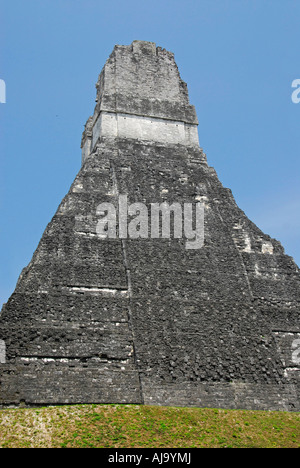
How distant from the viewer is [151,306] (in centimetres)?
1689

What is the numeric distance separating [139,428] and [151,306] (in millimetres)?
4931

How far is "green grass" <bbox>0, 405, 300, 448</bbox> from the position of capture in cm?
1185

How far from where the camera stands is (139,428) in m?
12.5

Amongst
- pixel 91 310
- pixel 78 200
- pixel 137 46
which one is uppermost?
pixel 137 46

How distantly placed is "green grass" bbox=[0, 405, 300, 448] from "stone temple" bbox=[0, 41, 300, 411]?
75 centimetres

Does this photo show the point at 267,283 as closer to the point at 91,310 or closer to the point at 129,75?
the point at 91,310

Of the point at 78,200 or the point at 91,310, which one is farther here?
the point at 78,200

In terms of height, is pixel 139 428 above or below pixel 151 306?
below

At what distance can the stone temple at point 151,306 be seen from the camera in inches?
575

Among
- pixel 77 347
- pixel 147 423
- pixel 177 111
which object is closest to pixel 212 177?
pixel 177 111

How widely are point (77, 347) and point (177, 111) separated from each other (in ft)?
45.7

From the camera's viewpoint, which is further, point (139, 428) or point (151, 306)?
point (151, 306)

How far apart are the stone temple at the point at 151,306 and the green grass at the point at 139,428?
29.4 inches

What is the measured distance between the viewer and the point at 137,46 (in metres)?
26.7
